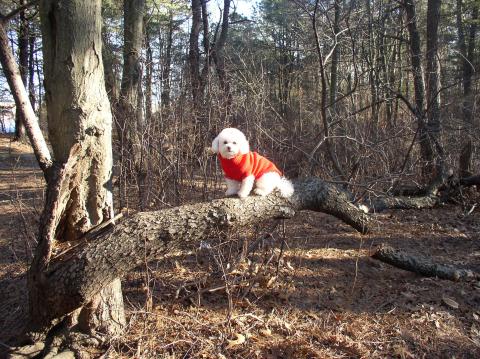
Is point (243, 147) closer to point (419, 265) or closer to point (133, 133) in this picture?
point (133, 133)

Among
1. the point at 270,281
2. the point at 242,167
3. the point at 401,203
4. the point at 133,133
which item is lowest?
the point at 270,281

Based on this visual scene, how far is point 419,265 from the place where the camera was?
4.38 m

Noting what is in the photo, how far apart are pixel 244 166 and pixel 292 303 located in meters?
1.64

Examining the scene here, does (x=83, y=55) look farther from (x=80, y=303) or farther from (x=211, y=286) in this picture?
(x=211, y=286)

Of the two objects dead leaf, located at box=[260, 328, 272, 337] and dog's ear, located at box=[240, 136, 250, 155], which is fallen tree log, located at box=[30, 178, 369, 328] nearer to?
dog's ear, located at box=[240, 136, 250, 155]

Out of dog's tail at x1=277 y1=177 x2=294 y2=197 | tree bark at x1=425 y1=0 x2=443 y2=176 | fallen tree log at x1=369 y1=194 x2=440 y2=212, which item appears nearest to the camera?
dog's tail at x1=277 y1=177 x2=294 y2=197

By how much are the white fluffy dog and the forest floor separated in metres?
0.58

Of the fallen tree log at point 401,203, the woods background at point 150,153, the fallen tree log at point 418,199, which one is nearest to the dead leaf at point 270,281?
the woods background at point 150,153

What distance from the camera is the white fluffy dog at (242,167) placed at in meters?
3.21

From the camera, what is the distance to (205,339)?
311 cm

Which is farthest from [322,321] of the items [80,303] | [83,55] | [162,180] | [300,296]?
[83,55]

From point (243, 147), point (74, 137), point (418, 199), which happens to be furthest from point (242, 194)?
point (418, 199)

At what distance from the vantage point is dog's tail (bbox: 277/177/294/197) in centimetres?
381

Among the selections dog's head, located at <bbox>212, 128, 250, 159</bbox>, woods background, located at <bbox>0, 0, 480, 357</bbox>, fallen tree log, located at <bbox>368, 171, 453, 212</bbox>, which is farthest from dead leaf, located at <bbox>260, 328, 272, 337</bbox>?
fallen tree log, located at <bbox>368, 171, 453, 212</bbox>
